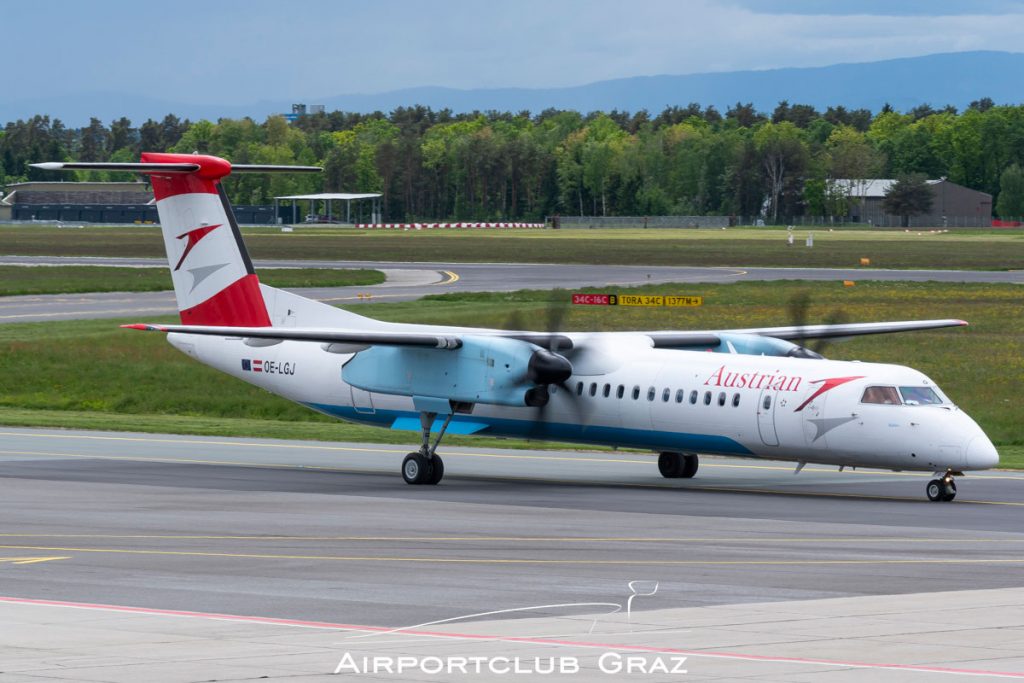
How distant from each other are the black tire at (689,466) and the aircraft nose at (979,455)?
21.8 ft

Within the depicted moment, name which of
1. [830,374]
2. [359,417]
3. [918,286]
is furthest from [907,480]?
[918,286]

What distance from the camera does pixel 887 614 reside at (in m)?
14.7

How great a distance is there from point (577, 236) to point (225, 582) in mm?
142370

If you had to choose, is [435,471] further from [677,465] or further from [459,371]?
[677,465]

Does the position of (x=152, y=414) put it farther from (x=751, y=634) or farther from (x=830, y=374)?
(x=751, y=634)

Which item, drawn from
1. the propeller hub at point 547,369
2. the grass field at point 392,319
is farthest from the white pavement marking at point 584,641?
the grass field at point 392,319

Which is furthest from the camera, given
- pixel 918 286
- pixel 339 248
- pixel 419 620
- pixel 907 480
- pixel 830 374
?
pixel 339 248

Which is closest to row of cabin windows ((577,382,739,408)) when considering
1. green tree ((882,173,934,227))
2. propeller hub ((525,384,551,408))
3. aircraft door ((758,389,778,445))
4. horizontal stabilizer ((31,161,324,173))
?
aircraft door ((758,389,778,445))

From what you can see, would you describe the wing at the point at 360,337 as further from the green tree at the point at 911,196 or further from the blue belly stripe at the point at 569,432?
the green tree at the point at 911,196

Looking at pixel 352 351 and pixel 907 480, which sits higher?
pixel 352 351

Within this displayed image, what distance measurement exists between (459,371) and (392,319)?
106 feet

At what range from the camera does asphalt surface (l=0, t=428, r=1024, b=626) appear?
16500mm

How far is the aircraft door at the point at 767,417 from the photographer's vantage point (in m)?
26.5

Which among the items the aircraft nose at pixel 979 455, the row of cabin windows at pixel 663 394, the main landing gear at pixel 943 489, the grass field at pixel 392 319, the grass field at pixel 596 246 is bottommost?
the grass field at pixel 596 246
